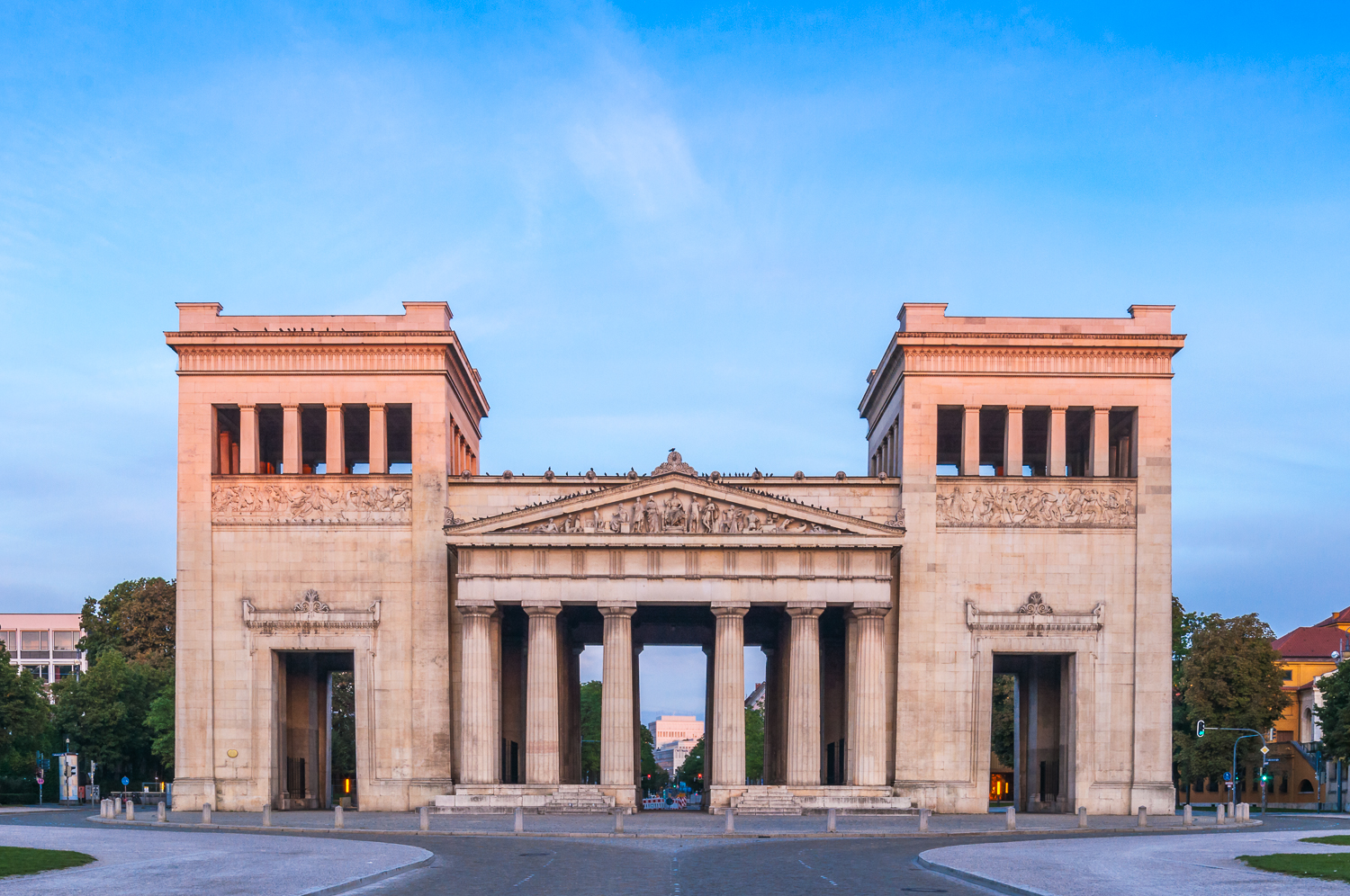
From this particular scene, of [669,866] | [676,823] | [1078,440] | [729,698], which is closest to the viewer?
[669,866]

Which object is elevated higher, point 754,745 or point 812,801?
point 812,801

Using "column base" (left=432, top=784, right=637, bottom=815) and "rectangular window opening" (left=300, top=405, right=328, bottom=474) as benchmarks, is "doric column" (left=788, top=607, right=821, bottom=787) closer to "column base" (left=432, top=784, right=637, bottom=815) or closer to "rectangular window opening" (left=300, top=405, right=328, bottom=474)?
"column base" (left=432, top=784, right=637, bottom=815)

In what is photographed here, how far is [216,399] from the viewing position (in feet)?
224

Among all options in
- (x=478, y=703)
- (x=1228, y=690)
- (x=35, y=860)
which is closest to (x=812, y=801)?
(x=478, y=703)

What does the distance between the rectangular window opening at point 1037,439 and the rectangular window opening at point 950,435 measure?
11.1ft

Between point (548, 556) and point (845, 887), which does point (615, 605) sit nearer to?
point (548, 556)

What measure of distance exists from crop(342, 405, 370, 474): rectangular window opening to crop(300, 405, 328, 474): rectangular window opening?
1.15 meters

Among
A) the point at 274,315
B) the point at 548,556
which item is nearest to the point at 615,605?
the point at 548,556

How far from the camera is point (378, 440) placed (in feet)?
224

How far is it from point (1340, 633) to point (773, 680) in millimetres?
77350

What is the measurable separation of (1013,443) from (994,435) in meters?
9.65

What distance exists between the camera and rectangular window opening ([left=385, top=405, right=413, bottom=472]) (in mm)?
70188

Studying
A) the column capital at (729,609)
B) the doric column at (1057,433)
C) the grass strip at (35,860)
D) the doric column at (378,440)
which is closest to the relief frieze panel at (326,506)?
the doric column at (378,440)

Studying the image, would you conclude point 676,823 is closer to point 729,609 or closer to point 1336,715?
point 729,609
